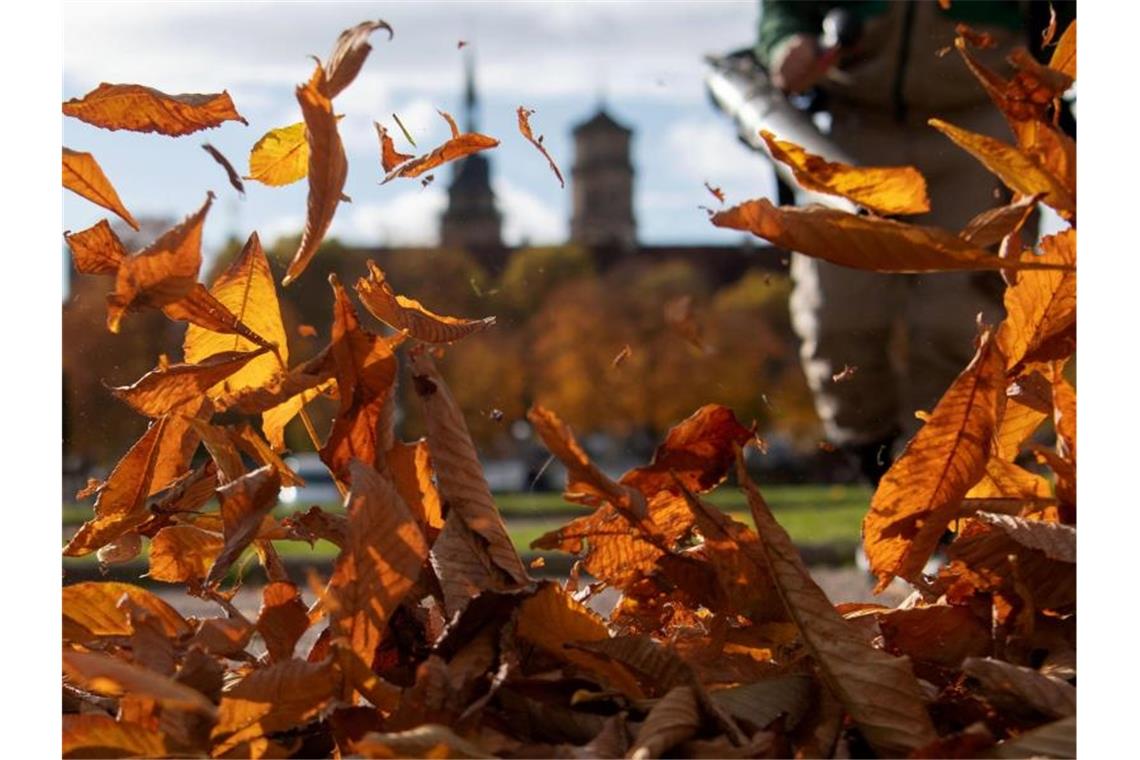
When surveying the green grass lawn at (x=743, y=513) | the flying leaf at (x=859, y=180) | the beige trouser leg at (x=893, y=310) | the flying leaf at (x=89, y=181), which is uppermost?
the flying leaf at (x=859, y=180)

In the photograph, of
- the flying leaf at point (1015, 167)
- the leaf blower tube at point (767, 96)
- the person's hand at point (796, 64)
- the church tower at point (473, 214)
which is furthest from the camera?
the church tower at point (473, 214)

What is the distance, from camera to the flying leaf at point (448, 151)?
92 cm

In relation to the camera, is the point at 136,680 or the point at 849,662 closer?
the point at 136,680

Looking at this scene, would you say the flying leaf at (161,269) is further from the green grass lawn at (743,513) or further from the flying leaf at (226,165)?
the green grass lawn at (743,513)

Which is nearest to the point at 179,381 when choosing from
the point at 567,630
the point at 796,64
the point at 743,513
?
the point at 567,630

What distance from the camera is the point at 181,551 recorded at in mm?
976

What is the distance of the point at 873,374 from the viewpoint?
656cm

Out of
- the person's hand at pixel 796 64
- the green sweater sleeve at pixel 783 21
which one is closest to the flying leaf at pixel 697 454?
the person's hand at pixel 796 64

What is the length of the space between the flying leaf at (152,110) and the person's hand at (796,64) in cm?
478

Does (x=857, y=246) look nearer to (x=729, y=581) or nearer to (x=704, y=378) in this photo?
(x=729, y=581)

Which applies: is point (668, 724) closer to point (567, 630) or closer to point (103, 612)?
point (567, 630)

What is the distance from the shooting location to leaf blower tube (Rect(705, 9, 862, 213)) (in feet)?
17.2

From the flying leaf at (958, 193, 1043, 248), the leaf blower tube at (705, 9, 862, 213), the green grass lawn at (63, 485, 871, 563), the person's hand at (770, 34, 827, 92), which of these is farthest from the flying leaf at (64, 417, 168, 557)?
the green grass lawn at (63, 485, 871, 563)

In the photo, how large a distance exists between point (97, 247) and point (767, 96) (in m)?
4.99
